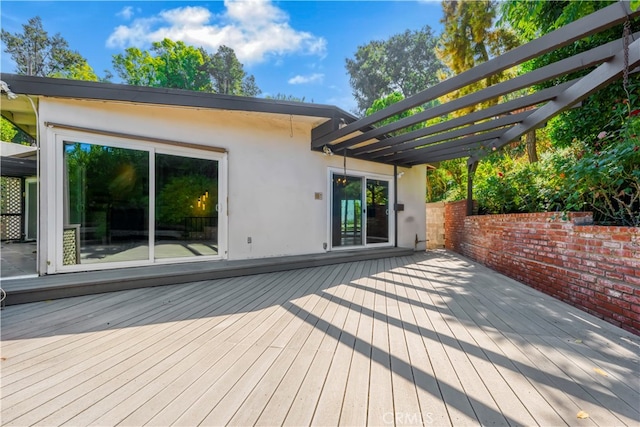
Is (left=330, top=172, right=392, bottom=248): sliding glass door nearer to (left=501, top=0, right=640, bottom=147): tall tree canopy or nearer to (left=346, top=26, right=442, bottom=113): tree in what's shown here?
(left=501, top=0, right=640, bottom=147): tall tree canopy

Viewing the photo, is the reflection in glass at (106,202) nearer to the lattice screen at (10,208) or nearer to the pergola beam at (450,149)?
the pergola beam at (450,149)

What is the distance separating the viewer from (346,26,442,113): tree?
21.0 metres

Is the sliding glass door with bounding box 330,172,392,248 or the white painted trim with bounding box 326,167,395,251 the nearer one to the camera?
the white painted trim with bounding box 326,167,395,251

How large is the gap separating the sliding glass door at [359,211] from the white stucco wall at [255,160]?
310mm

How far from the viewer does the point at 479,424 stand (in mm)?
1229

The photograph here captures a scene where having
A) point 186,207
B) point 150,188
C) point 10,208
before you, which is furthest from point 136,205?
point 10,208

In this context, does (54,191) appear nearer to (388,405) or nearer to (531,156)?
(388,405)

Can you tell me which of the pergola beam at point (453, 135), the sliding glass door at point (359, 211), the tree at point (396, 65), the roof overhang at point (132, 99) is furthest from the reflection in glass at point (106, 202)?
the tree at point (396, 65)

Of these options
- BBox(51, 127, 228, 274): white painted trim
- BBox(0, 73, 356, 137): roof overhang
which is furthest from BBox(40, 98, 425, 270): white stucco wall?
BBox(0, 73, 356, 137): roof overhang

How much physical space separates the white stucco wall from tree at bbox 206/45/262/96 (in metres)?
21.1

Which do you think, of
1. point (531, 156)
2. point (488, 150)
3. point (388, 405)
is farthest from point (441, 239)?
point (388, 405)

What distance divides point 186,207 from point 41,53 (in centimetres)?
2152

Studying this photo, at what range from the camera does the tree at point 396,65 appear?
68.8 feet

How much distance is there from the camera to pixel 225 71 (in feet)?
77.7
